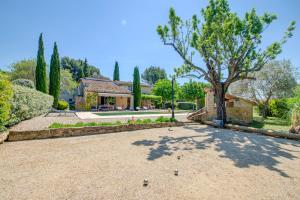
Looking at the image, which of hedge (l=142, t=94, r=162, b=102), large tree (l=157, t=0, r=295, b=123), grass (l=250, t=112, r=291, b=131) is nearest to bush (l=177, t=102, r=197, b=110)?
hedge (l=142, t=94, r=162, b=102)

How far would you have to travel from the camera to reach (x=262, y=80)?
21172 mm

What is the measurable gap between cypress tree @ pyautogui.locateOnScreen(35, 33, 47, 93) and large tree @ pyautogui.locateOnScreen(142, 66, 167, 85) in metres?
54.1

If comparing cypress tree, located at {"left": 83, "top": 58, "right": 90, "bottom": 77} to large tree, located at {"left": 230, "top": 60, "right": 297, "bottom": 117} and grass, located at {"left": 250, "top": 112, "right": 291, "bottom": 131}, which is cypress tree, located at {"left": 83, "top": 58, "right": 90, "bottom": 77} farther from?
grass, located at {"left": 250, "top": 112, "right": 291, "bottom": 131}

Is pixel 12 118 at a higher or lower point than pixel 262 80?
lower

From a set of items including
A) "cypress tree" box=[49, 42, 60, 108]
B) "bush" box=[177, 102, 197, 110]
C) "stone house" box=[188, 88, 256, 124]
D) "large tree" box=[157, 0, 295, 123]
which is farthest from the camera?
"bush" box=[177, 102, 197, 110]

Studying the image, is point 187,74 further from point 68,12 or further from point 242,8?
point 68,12

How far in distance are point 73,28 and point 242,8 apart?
57.3ft

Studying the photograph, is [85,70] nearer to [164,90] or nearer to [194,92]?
[164,90]

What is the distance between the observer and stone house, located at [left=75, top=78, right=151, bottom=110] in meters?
28.6

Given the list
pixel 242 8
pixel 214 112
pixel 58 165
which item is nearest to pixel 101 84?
pixel 214 112

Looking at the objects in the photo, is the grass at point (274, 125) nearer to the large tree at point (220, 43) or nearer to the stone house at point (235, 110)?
the stone house at point (235, 110)

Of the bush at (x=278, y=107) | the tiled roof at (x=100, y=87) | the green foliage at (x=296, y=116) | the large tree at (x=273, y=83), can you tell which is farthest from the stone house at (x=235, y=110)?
the tiled roof at (x=100, y=87)

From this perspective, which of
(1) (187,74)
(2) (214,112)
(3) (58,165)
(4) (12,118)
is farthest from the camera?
(2) (214,112)

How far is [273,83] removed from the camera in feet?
66.6
